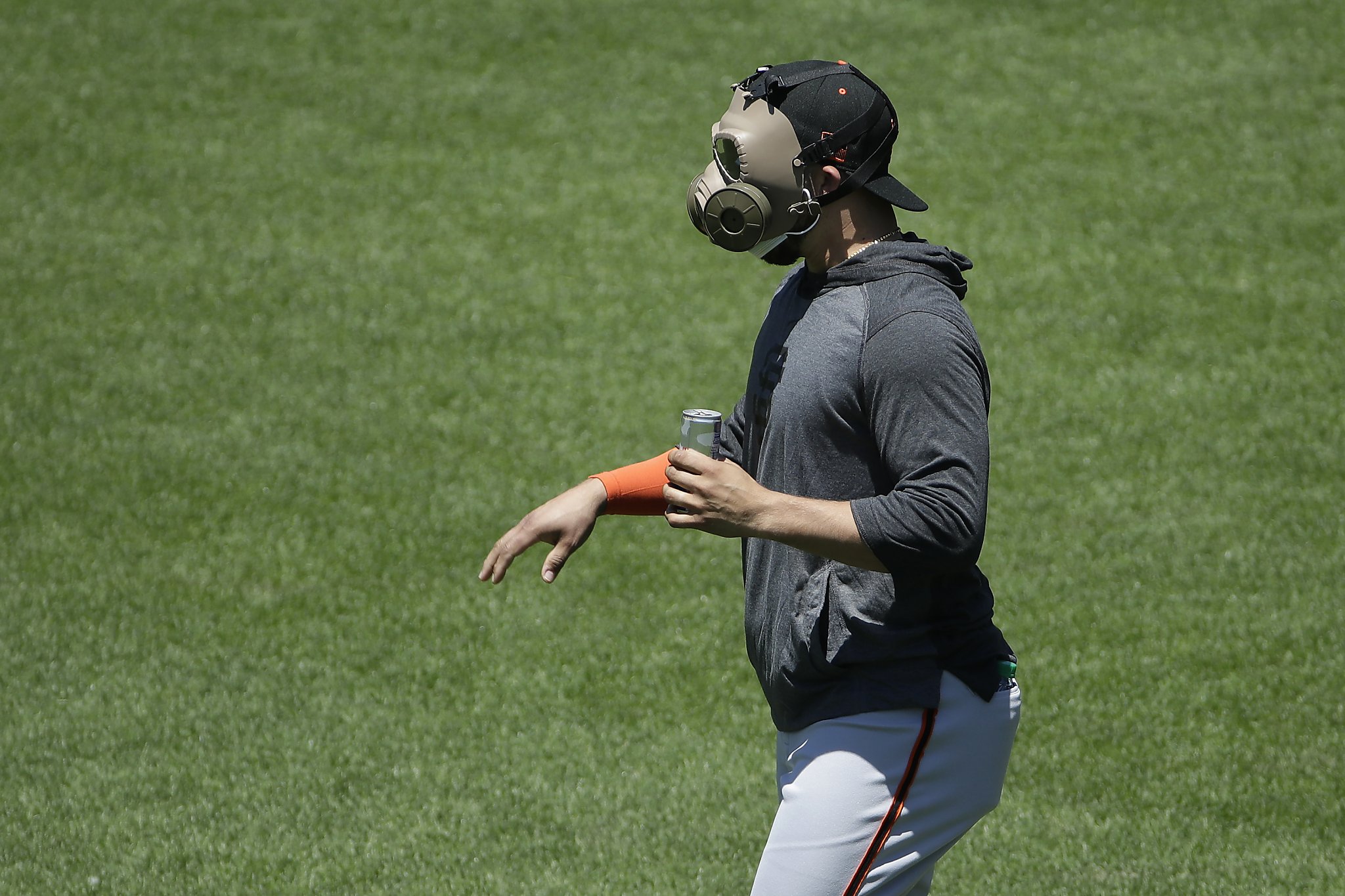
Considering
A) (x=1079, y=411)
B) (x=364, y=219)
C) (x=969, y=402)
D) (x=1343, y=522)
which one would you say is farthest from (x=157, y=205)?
(x=969, y=402)

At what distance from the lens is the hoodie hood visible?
2.74 meters

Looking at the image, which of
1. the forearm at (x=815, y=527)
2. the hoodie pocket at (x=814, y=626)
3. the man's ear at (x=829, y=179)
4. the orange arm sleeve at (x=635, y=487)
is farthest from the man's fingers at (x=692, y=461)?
the man's ear at (x=829, y=179)

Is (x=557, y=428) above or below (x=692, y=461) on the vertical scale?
below

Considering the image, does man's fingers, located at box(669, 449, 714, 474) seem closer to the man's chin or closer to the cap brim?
the man's chin

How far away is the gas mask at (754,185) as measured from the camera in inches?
110

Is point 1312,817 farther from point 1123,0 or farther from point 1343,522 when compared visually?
point 1123,0

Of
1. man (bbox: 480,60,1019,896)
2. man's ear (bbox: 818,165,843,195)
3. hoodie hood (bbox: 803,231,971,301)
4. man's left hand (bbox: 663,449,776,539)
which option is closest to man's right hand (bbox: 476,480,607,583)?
man (bbox: 480,60,1019,896)

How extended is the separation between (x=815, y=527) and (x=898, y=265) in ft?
1.93

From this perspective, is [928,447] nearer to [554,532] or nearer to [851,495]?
[851,495]

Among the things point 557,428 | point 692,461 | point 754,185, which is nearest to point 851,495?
point 692,461

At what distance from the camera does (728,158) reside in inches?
113

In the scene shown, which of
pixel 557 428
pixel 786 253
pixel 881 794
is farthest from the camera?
pixel 557 428

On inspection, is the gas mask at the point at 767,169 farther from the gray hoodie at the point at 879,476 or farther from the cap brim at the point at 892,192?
the gray hoodie at the point at 879,476

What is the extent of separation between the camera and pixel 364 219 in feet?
31.0
